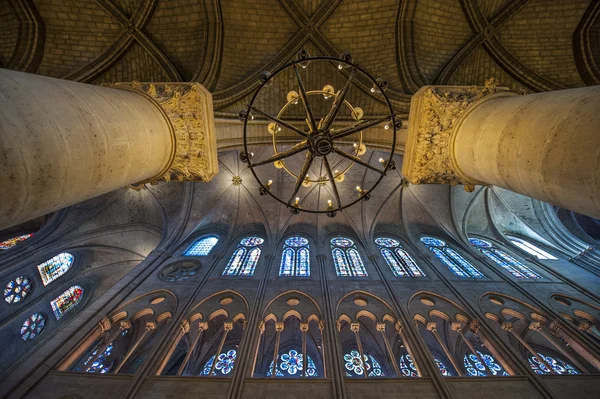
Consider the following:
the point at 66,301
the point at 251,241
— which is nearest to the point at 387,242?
the point at 251,241

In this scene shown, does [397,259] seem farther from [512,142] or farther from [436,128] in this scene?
[512,142]

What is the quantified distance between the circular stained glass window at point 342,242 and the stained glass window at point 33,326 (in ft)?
39.7

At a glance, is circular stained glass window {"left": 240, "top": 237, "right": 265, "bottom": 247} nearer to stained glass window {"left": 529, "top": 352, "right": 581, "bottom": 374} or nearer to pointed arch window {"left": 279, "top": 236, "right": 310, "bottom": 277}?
pointed arch window {"left": 279, "top": 236, "right": 310, "bottom": 277}

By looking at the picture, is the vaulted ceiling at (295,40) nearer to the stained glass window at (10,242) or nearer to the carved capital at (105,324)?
the carved capital at (105,324)

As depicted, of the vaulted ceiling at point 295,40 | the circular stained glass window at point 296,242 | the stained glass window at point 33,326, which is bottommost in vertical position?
the stained glass window at point 33,326

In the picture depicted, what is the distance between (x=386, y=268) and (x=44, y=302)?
13.4 m

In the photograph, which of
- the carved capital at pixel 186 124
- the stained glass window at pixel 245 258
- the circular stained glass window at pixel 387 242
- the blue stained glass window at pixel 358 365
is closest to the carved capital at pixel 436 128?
the carved capital at pixel 186 124

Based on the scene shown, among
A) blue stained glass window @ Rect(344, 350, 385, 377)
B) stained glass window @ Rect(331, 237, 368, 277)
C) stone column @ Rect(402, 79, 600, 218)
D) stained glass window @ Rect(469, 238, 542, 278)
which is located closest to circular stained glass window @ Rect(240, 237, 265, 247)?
stained glass window @ Rect(331, 237, 368, 277)

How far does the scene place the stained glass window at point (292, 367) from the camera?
25.7ft

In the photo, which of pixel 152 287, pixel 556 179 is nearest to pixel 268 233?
pixel 152 287

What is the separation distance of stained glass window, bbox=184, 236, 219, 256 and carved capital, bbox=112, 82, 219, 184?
7.03 meters

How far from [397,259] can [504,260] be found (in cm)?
472

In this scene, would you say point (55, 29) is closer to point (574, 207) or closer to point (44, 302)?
point (44, 302)

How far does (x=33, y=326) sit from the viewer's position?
9438 millimetres
